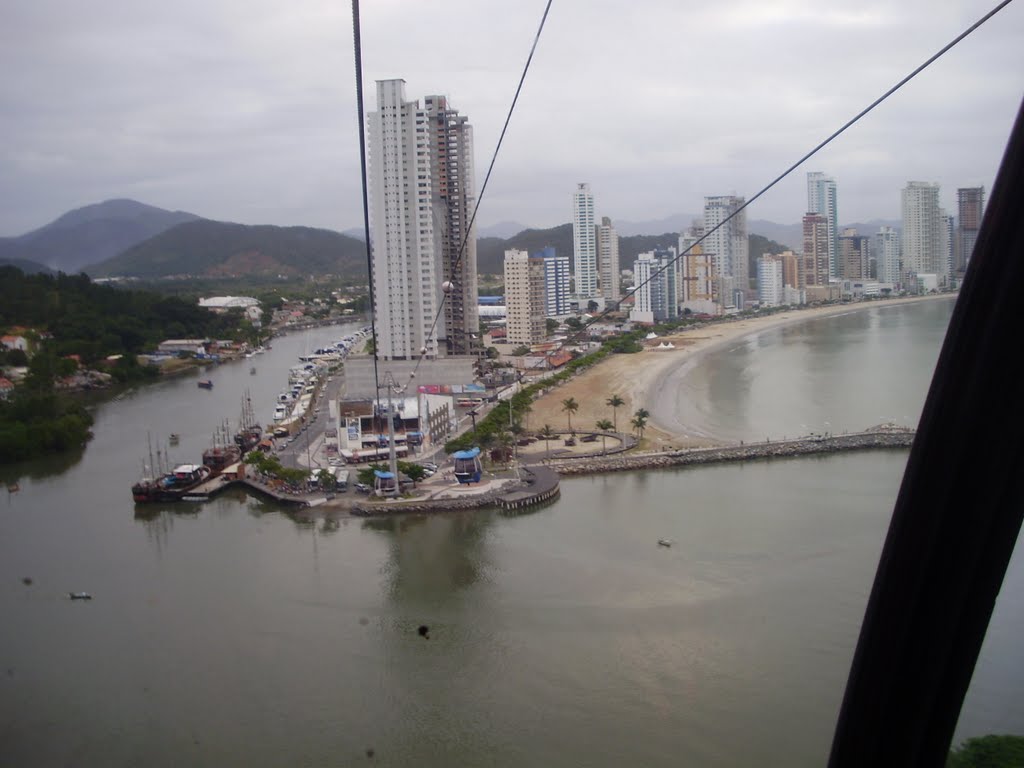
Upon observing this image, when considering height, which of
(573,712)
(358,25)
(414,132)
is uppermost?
(414,132)

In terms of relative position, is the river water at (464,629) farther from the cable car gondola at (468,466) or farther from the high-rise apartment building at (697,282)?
the high-rise apartment building at (697,282)

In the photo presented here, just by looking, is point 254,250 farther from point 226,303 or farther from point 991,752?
point 991,752

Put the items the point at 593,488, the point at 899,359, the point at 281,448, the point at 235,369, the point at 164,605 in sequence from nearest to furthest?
1. the point at 164,605
2. the point at 593,488
3. the point at 281,448
4. the point at 899,359
5. the point at 235,369

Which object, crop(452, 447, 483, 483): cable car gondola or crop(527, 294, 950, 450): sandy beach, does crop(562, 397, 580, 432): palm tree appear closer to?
crop(527, 294, 950, 450): sandy beach

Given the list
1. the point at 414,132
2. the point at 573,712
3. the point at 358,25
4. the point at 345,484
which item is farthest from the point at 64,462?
the point at 358,25

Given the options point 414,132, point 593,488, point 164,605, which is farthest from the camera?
point 414,132

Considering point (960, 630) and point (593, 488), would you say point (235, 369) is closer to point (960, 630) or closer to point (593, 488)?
point (593, 488)

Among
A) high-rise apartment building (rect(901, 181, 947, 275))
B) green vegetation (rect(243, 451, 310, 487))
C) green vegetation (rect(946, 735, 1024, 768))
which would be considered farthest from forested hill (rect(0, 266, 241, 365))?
high-rise apartment building (rect(901, 181, 947, 275))
